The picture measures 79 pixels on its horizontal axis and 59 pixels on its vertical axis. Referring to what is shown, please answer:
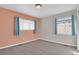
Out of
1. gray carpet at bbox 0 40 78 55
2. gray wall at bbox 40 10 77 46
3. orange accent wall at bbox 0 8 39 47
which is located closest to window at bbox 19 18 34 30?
orange accent wall at bbox 0 8 39 47

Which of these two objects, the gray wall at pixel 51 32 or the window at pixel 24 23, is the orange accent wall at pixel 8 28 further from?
the gray wall at pixel 51 32

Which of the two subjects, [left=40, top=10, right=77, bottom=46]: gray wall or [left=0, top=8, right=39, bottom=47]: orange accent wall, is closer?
[left=0, top=8, right=39, bottom=47]: orange accent wall

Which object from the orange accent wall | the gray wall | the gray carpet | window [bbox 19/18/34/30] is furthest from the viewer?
window [bbox 19/18/34/30]

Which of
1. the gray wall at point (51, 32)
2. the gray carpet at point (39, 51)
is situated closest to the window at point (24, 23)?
the gray wall at point (51, 32)

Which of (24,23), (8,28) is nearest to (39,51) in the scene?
(8,28)

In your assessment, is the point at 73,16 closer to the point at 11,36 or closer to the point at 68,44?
the point at 68,44

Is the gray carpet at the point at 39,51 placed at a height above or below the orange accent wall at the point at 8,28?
below

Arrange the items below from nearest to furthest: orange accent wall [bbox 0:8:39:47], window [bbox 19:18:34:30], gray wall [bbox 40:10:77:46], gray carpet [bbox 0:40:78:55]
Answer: gray carpet [bbox 0:40:78:55] < orange accent wall [bbox 0:8:39:47] < gray wall [bbox 40:10:77:46] < window [bbox 19:18:34:30]

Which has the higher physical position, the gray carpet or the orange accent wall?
the orange accent wall

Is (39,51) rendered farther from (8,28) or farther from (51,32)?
(51,32)

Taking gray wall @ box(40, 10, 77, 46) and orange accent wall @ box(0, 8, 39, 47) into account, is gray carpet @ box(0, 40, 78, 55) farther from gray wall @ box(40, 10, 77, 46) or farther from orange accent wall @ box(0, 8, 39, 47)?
gray wall @ box(40, 10, 77, 46)
